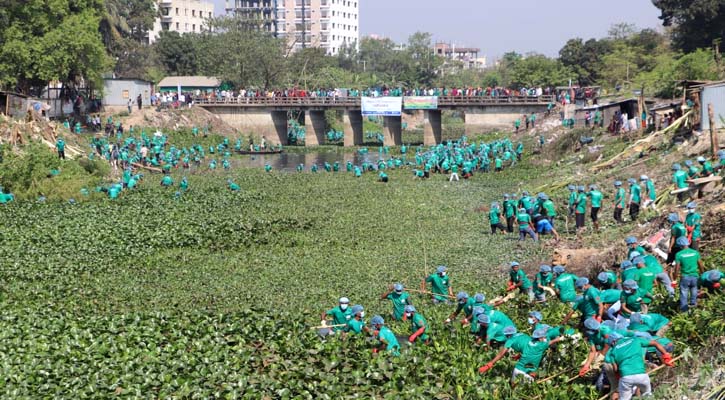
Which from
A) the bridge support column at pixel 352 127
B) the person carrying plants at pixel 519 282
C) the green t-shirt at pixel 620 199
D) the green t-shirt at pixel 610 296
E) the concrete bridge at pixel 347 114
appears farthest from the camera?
the bridge support column at pixel 352 127

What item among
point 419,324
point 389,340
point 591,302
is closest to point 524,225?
point 419,324

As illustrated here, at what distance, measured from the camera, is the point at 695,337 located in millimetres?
14852

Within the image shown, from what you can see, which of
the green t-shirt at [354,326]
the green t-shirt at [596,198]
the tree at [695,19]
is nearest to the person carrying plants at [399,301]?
the green t-shirt at [354,326]

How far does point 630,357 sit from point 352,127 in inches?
2574

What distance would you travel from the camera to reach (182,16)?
149000 mm

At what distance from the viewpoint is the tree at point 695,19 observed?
209 feet

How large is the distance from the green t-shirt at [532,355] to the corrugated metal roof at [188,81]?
295ft

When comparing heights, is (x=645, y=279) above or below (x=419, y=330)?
above

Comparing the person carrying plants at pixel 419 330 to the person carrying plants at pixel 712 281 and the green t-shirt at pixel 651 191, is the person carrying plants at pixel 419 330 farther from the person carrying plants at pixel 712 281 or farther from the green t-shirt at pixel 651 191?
the green t-shirt at pixel 651 191

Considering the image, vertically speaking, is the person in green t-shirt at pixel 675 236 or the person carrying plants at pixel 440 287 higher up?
the person in green t-shirt at pixel 675 236

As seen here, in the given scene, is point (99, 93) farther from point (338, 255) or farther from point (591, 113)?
point (338, 255)

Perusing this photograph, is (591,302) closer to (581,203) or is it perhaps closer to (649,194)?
(581,203)

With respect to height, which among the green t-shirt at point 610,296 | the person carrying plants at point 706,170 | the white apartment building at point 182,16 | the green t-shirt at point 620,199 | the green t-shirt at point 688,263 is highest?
the white apartment building at point 182,16

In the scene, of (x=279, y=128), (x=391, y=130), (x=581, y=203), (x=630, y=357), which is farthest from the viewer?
(x=279, y=128)
